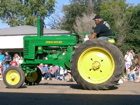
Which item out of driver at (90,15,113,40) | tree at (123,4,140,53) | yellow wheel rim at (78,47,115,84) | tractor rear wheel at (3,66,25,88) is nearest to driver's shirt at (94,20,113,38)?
driver at (90,15,113,40)

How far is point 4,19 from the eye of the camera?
Answer: 187ft

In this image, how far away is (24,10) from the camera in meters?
57.1

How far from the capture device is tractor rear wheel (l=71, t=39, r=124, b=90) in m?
8.59

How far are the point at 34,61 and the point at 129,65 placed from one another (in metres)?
7.32

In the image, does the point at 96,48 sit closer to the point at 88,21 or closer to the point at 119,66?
the point at 119,66

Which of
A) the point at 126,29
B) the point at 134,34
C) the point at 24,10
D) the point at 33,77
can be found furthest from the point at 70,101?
the point at 24,10

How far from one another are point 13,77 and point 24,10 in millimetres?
48771

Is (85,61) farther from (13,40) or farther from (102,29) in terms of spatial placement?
(13,40)

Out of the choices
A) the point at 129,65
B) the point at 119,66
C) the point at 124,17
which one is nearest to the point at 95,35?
the point at 119,66

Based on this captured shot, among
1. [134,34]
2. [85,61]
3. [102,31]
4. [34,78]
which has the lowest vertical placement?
[34,78]

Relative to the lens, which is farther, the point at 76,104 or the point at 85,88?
the point at 85,88

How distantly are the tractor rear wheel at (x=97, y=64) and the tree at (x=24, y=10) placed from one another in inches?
1872

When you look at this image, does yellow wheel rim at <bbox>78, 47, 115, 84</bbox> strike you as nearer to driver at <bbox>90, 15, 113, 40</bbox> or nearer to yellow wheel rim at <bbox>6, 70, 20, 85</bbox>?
driver at <bbox>90, 15, 113, 40</bbox>

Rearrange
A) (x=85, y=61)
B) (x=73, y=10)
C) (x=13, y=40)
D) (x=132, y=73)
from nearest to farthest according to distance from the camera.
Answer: (x=85, y=61) < (x=132, y=73) < (x=13, y=40) < (x=73, y=10)
